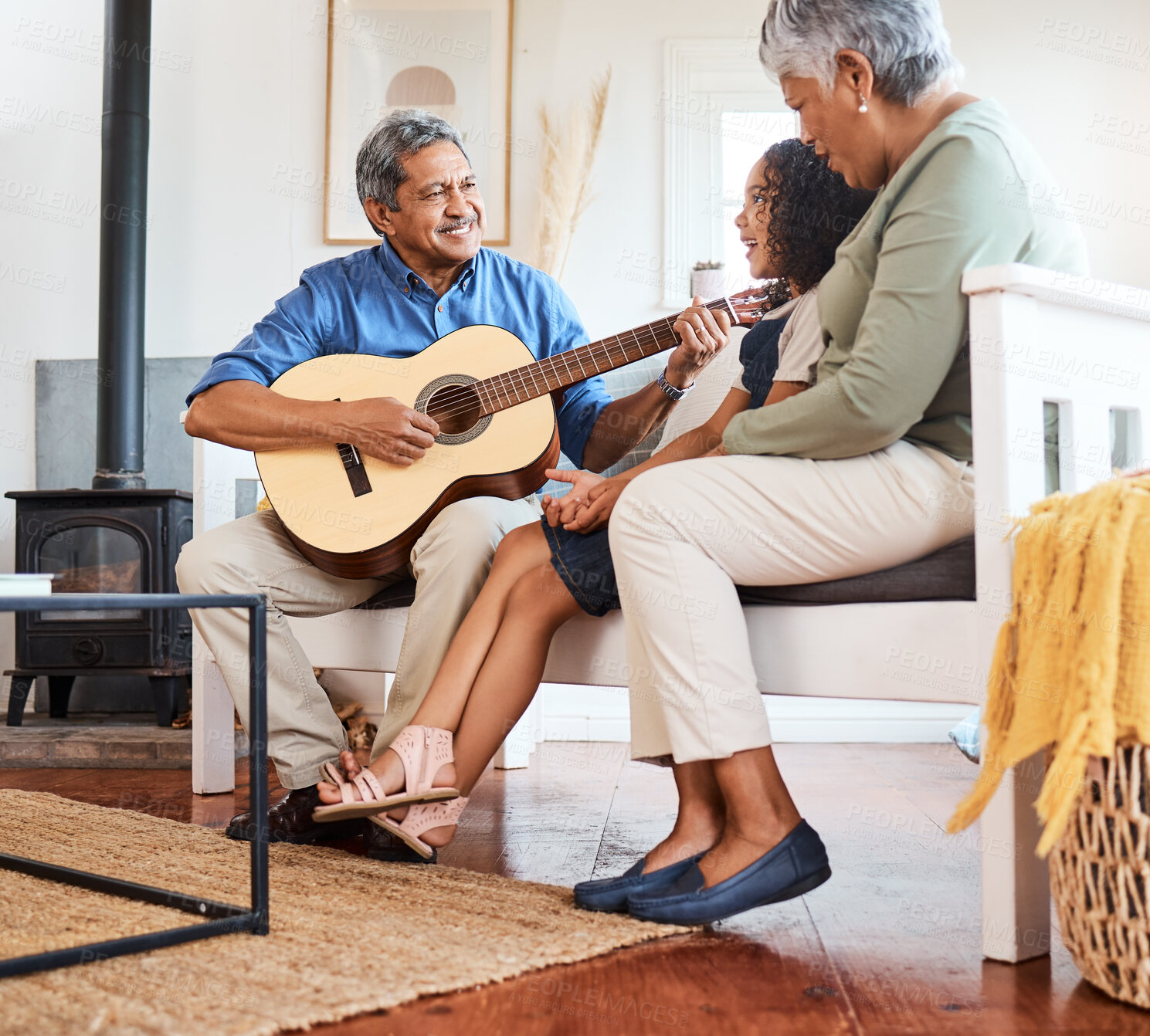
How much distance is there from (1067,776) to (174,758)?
227 cm

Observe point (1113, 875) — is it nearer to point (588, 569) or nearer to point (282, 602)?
point (588, 569)

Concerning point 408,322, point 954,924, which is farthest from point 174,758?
point 954,924

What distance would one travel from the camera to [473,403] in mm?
1765

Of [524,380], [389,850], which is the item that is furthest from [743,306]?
[389,850]

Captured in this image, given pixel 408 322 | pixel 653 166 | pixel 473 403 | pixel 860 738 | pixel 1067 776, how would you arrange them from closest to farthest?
1. pixel 1067 776
2. pixel 473 403
3. pixel 408 322
4. pixel 860 738
5. pixel 653 166

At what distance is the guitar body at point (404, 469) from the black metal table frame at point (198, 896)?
54 centimetres

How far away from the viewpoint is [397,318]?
1.95 meters

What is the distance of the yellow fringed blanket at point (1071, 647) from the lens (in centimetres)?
88

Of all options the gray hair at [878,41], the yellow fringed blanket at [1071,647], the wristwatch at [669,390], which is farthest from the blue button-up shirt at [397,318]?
the yellow fringed blanket at [1071,647]

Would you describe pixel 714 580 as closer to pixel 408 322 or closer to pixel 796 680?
pixel 796 680

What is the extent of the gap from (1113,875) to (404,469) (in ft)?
3.68

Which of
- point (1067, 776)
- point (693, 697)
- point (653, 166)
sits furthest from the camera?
point (653, 166)

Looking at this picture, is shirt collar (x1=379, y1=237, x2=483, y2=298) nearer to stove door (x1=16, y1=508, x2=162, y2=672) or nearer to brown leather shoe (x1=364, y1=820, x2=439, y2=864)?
brown leather shoe (x1=364, y1=820, x2=439, y2=864)

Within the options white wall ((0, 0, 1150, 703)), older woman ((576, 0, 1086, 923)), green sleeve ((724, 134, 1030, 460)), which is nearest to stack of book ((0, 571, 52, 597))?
older woman ((576, 0, 1086, 923))
